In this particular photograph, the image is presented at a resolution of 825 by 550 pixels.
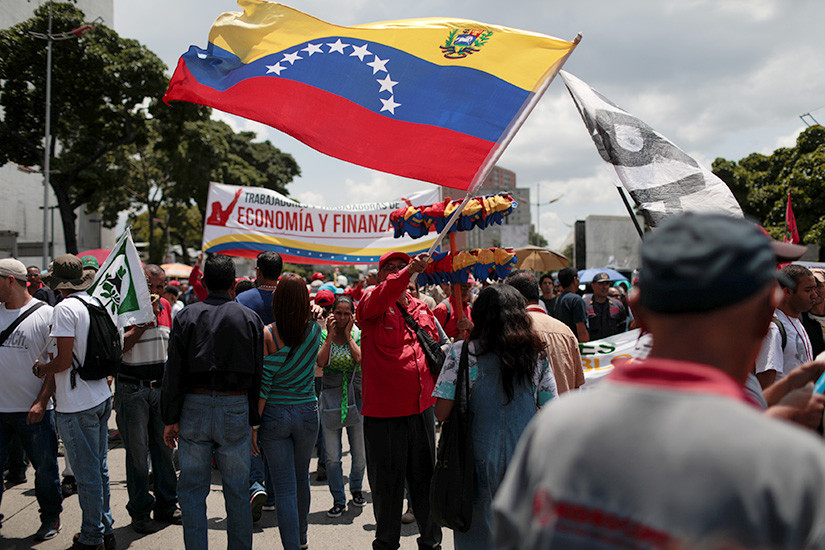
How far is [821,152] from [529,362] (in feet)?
79.1

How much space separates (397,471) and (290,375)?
99 centimetres

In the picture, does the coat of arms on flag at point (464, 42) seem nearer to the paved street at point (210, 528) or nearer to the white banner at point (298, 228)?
the paved street at point (210, 528)

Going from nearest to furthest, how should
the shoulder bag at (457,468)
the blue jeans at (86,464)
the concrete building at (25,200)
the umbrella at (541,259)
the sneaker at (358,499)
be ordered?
the shoulder bag at (457,468) < the blue jeans at (86,464) < the sneaker at (358,499) < the umbrella at (541,259) < the concrete building at (25,200)

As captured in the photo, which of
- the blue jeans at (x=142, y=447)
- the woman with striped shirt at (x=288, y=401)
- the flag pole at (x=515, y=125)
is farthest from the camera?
the blue jeans at (x=142, y=447)

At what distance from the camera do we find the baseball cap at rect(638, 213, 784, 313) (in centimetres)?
112

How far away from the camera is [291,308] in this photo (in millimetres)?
Result: 4152

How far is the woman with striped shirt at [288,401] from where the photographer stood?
13.3 ft

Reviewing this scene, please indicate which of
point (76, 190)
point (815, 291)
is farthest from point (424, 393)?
point (76, 190)

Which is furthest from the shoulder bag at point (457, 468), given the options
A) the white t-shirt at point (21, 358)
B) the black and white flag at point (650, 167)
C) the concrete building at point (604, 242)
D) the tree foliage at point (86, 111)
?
the concrete building at point (604, 242)

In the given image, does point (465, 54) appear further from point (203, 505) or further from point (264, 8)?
point (203, 505)

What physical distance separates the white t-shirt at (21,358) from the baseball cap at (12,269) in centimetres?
26

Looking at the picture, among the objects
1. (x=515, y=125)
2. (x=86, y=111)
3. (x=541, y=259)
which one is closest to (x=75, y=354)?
(x=515, y=125)

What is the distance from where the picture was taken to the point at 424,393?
13.6 feet

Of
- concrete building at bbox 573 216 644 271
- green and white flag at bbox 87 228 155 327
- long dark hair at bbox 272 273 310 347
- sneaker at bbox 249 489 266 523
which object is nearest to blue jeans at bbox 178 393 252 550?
long dark hair at bbox 272 273 310 347
